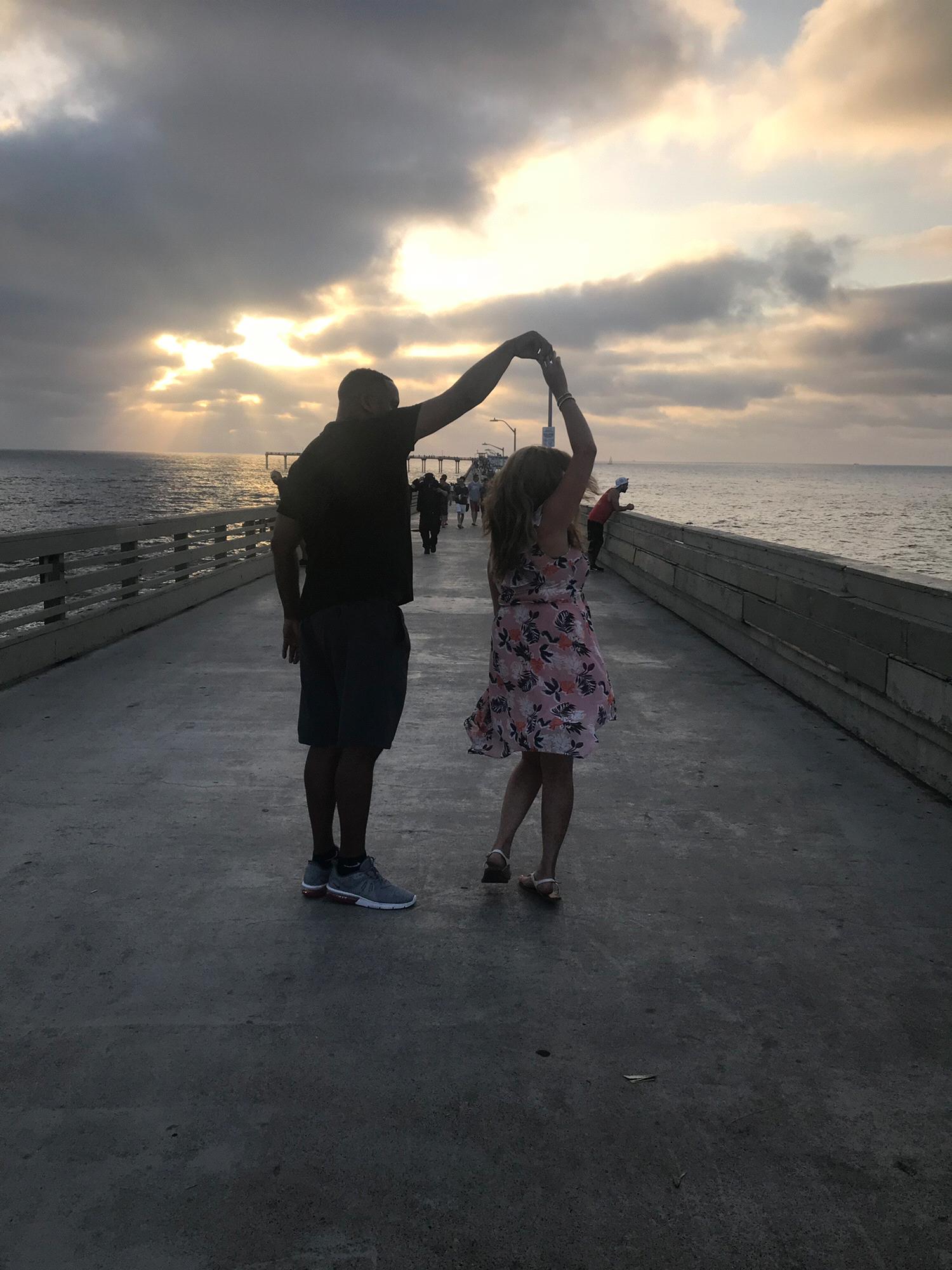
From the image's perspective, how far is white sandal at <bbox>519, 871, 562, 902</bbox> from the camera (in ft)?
12.7

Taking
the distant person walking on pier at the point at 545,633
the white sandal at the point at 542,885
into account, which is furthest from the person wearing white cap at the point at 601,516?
the white sandal at the point at 542,885

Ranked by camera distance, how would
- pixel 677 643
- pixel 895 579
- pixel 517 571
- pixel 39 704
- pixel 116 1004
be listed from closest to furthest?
pixel 116 1004 < pixel 517 571 < pixel 895 579 < pixel 39 704 < pixel 677 643

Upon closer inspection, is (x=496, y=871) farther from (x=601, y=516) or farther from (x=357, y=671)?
(x=601, y=516)

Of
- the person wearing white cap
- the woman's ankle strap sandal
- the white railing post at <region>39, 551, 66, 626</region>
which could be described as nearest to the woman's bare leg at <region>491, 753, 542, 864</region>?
Answer: the woman's ankle strap sandal

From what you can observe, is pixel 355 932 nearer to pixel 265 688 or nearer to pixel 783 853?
pixel 783 853

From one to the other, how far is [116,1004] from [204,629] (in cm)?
802

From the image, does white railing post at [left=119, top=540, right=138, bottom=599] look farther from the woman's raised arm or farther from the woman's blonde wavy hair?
the woman's raised arm

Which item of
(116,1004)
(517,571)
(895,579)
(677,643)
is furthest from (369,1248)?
(677,643)

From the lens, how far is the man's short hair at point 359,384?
3615 millimetres

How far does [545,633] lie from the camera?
150 inches

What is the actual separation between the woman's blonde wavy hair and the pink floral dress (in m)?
0.10

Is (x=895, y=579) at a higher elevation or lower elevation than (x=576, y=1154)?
higher

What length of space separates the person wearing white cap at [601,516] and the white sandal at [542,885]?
43.2 feet

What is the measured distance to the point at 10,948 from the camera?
341cm
